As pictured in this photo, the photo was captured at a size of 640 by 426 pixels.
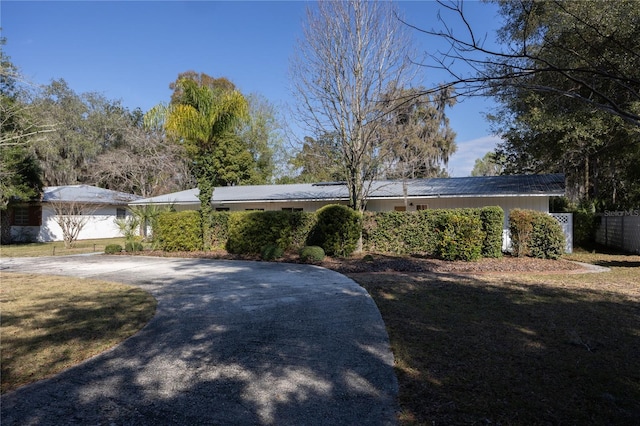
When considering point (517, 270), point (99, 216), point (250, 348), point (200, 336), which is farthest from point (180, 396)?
point (99, 216)

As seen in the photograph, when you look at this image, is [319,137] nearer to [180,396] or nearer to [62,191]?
[180,396]

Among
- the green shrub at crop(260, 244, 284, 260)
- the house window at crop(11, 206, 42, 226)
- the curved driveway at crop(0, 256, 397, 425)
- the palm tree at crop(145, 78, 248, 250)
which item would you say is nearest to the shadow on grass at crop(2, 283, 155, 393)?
the curved driveway at crop(0, 256, 397, 425)

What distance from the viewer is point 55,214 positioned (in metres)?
24.4

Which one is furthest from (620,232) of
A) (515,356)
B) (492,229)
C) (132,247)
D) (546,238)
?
(132,247)

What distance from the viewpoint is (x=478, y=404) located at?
3182 mm

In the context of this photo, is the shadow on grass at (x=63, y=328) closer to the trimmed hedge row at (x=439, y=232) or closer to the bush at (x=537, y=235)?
the trimmed hedge row at (x=439, y=232)

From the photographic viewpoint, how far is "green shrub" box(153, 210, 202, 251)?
1584 cm

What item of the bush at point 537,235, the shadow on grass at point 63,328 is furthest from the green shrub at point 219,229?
the bush at point 537,235

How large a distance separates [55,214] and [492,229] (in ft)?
81.6

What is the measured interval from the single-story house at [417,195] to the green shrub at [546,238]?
2607 mm

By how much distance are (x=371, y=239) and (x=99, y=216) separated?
2193 cm

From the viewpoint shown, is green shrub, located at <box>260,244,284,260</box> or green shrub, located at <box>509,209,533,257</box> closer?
green shrub, located at <box>509,209,533,257</box>

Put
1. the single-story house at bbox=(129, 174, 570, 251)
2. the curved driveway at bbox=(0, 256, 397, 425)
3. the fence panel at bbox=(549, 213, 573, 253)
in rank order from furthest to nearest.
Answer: the single-story house at bbox=(129, 174, 570, 251) → the fence panel at bbox=(549, 213, 573, 253) → the curved driveway at bbox=(0, 256, 397, 425)

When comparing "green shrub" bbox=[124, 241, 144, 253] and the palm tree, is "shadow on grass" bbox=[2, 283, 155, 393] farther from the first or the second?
"green shrub" bbox=[124, 241, 144, 253]
